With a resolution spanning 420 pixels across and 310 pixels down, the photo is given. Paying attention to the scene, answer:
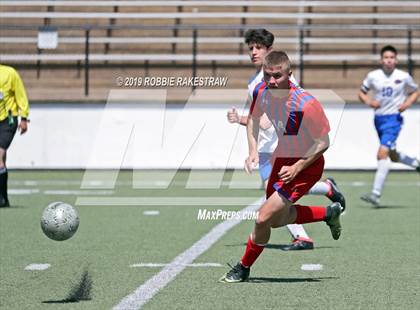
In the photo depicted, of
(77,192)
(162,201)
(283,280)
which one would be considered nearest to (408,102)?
(162,201)

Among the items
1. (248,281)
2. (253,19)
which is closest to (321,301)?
(248,281)

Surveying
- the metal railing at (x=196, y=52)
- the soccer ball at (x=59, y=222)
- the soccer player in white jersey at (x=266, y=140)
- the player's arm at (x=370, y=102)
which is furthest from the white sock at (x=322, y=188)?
the metal railing at (x=196, y=52)

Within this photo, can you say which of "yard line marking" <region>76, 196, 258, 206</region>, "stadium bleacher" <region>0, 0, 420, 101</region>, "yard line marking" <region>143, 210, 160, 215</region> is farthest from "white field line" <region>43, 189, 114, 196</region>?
"stadium bleacher" <region>0, 0, 420, 101</region>

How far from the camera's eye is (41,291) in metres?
6.50

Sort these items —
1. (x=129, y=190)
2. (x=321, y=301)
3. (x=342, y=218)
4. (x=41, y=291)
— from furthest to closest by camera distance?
(x=129, y=190), (x=342, y=218), (x=41, y=291), (x=321, y=301)

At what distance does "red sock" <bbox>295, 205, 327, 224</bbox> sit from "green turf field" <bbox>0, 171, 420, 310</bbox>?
38 centimetres

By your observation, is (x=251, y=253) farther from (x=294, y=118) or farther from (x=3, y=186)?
(x=3, y=186)

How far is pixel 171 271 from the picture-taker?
24.1 feet

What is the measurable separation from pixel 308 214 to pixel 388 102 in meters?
5.95

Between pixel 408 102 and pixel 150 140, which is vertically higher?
pixel 408 102

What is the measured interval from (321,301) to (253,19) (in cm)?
1738

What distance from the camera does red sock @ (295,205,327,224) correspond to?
7.30 metres

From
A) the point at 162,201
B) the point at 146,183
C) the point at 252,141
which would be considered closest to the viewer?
the point at 252,141

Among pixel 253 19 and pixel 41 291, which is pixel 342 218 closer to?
pixel 41 291
